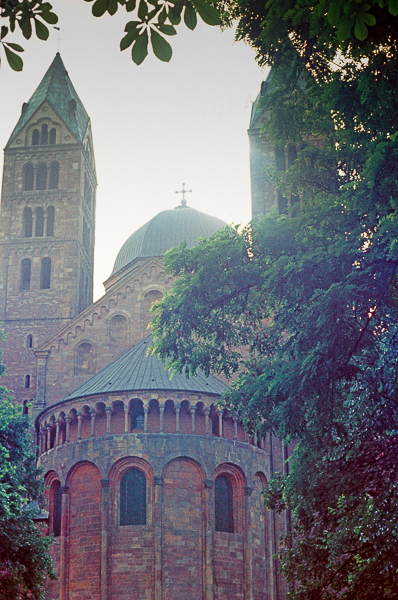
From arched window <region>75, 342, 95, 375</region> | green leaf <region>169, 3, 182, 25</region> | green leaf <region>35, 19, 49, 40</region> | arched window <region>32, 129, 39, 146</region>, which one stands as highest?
arched window <region>32, 129, 39, 146</region>

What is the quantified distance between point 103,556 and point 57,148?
92.4ft

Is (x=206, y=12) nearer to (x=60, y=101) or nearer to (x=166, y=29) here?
(x=166, y=29)

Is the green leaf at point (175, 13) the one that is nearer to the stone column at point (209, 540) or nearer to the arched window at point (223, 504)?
the stone column at point (209, 540)

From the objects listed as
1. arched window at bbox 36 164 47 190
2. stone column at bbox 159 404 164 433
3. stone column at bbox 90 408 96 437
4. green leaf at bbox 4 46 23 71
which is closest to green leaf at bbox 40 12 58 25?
green leaf at bbox 4 46 23 71

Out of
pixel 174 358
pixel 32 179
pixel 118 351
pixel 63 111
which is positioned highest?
pixel 63 111

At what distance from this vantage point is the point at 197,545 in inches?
1203

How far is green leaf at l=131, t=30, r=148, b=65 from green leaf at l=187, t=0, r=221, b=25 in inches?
17.7

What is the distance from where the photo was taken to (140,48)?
597 cm

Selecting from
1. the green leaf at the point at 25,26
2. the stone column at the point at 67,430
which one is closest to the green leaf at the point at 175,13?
the green leaf at the point at 25,26

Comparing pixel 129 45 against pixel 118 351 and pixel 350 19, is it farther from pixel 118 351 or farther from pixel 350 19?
pixel 118 351

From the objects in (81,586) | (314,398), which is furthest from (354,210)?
(81,586)

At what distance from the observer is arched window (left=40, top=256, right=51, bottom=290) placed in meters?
46.3

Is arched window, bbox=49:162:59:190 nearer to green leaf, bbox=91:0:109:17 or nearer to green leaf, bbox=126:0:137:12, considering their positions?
green leaf, bbox=126:0:137:12

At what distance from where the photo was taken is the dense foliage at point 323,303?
14258 mm
